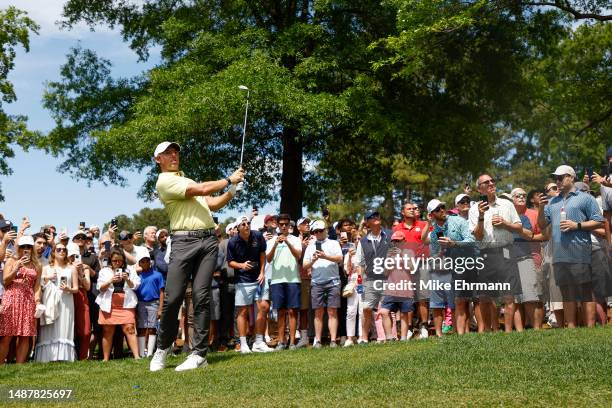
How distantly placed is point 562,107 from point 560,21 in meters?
6.83

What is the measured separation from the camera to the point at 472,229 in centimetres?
1238

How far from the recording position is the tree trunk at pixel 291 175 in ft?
83.8

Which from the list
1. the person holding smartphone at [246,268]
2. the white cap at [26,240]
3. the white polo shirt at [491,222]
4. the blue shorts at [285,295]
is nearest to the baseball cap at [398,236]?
the white polo shirt at [491,222]

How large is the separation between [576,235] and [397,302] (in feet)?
9.69

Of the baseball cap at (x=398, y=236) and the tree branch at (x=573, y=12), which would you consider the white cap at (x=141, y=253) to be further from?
the tree branch at (x=573, y=12)

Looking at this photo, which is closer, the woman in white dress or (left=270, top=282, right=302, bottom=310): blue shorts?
(left=270, top=282, right=302, bottom=310): blue shorts

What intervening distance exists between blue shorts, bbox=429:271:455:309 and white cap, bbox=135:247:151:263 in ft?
17.2

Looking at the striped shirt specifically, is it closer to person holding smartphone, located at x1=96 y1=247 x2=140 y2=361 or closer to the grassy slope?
the grassy slope

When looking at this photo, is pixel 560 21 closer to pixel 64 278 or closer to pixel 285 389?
pixel 64 278

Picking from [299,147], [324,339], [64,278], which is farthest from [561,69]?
[64,278]

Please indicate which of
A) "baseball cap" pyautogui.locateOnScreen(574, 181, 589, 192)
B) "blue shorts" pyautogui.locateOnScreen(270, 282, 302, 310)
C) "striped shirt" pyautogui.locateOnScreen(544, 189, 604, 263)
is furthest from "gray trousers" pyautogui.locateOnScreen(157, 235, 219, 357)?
→ "baseball cap" pyautogui.locateOnScreen(574, 181, 589, 192)

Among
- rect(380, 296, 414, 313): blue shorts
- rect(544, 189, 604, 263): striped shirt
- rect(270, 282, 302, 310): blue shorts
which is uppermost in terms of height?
rect(544, 189, 604, 263): striped shirt

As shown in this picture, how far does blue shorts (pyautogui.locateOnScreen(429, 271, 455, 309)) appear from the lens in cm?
1259

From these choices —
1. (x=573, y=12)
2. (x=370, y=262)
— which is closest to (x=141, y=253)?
(x=370, y=262)
